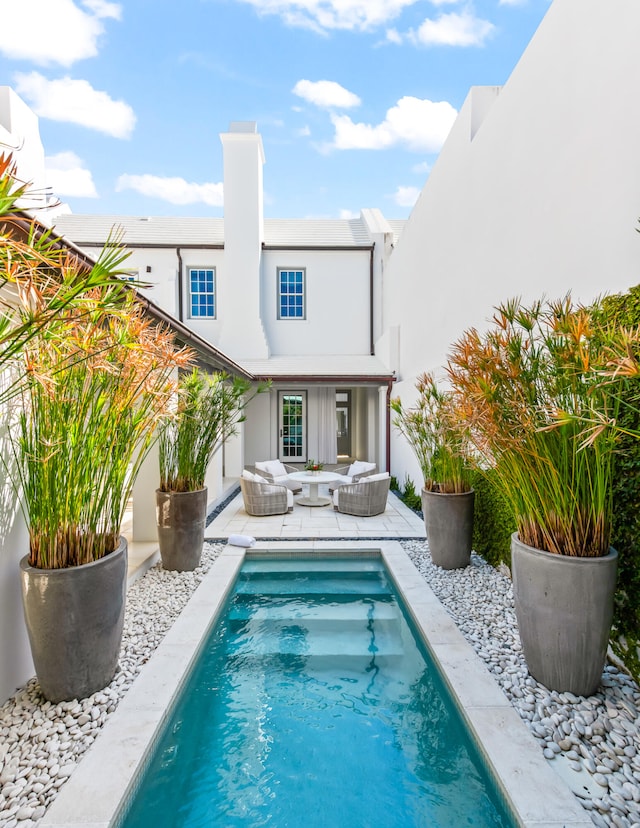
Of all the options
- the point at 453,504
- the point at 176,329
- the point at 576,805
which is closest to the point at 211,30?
the point at 176,329

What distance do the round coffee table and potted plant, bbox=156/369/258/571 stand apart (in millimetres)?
3509

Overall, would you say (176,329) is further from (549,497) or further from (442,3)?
(442,3)

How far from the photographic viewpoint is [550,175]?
4.33 m

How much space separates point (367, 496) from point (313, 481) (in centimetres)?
125

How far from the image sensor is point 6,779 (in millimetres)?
2369

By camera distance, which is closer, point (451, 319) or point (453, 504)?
point (453, 504)

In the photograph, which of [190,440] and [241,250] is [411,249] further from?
[190,440]

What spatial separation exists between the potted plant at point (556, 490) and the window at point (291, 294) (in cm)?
1165

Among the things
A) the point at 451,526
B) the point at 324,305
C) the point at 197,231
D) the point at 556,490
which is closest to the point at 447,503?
the point at 451,526

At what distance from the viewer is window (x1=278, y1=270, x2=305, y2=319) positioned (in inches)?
568

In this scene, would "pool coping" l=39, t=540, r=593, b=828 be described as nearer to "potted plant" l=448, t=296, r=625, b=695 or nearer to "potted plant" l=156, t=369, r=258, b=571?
"potted plant" l=448, t=296, r=625, b=695

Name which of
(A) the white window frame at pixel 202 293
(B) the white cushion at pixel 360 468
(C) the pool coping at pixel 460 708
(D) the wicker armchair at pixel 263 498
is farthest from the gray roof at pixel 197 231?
(C) the pool coping at pixel 460 708

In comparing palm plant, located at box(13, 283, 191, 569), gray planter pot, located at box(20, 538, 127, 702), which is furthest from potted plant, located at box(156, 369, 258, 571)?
gray planter pot, located at box(20, 538, 127, 702)

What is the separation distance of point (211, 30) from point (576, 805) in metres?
11.2
